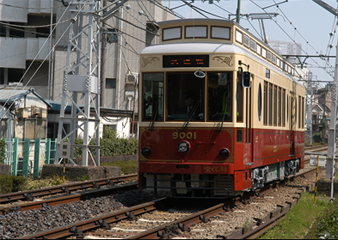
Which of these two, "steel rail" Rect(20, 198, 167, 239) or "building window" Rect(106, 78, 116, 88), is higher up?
"building window" Rect(106, 78, 116, 88)

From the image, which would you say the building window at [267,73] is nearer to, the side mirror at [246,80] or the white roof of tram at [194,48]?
the white roof of tram at [194,48]

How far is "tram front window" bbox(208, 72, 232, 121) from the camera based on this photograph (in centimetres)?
970

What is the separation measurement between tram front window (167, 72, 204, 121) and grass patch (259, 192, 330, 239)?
101 inches

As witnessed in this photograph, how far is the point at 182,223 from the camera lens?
25.7 feet

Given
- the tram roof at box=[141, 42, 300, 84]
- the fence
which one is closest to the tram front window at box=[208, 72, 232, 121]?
the tram roof at box=[141, 42, 300, 84]

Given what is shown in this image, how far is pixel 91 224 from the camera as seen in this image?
771 cm

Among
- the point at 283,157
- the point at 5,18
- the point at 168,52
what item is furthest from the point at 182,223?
the point at 5,18

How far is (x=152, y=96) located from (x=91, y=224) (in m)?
3.19

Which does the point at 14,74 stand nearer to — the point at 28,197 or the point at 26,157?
the point at 26,157

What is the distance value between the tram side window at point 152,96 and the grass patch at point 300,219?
3176 millimetres

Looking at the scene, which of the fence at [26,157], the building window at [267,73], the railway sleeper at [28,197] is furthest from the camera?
the fence at [26,157]

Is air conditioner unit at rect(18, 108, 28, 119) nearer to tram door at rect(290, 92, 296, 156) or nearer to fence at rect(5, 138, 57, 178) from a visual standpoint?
fence at rect(5, 138, 57, 178)

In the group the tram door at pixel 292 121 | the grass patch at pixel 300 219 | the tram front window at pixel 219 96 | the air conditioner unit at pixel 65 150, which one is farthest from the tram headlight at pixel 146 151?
the tram door at pixel 292 121

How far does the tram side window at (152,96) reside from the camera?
9875 millimetres
